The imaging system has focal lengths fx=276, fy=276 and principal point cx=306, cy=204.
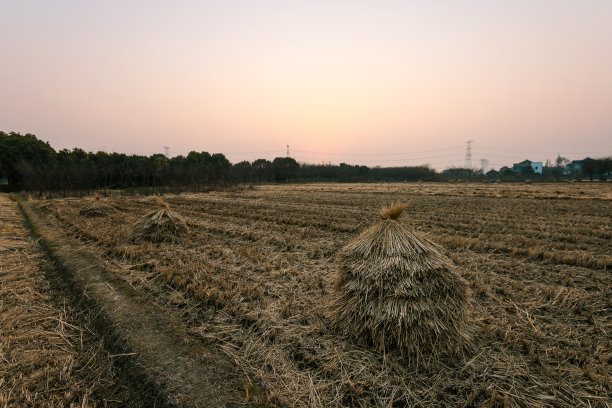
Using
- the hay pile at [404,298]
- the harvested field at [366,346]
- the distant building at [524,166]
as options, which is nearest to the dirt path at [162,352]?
the harvested field at [366,346]

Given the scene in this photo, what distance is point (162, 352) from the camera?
3.49 m

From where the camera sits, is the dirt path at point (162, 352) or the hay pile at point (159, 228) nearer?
the dirt path at point (162, 352)

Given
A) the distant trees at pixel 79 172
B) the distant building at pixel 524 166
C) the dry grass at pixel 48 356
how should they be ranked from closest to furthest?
→ the dry grass at pixel 48 356 < the distant trees at pixel 79 172 < the distant building at pixel 524 166

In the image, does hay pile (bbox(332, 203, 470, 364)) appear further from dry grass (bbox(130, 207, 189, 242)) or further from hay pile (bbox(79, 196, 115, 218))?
hay pile (bbox(79, 196, 115, 218))

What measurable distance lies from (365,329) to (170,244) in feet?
24.3

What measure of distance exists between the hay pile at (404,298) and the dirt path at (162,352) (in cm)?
166

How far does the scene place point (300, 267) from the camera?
6.68 metres

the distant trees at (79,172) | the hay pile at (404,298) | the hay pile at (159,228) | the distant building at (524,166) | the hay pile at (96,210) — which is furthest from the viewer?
the distant building at (524,166)

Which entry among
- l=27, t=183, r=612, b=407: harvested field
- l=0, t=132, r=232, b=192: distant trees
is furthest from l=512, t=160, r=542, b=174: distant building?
l=27, t=183, r=612, b=407: harvested field

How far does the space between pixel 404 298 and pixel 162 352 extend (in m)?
3.10

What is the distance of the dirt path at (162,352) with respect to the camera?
2.83 m

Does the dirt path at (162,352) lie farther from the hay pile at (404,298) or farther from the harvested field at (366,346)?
the hay pile at (404,298)

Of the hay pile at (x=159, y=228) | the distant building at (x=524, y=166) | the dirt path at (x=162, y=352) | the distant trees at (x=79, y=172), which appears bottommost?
the dirt path at (x=162, y=352)

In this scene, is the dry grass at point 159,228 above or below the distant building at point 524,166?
below
